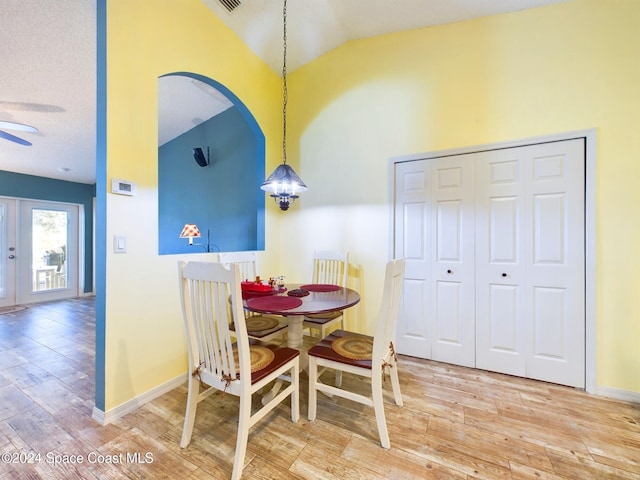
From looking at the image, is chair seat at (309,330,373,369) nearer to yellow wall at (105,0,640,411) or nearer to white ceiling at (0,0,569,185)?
yellow wall at (105,0,640,411)

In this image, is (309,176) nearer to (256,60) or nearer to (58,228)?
(256,60)

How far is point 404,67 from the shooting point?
8.70 feet

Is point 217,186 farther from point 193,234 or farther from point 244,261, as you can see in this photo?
point 244,261

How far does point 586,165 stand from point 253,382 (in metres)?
2.84

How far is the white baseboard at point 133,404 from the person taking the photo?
1708 mm

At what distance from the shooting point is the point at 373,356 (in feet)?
5.04

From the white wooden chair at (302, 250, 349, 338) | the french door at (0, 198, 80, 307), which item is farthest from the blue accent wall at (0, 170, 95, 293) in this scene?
the white wooden chair at (302, 250, 349, 338)

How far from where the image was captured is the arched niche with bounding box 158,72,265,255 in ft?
10.9

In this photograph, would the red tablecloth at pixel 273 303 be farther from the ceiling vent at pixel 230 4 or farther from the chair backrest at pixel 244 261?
the ceiling vent at pixel 230 4

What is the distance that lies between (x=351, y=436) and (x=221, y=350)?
3.15ft

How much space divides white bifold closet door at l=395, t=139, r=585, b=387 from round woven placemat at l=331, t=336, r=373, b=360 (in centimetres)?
100

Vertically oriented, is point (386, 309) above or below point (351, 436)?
above

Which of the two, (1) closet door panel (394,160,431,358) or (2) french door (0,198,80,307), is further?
(2) french door (0,198,80,307)

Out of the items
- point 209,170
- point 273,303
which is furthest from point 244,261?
point 209,170
